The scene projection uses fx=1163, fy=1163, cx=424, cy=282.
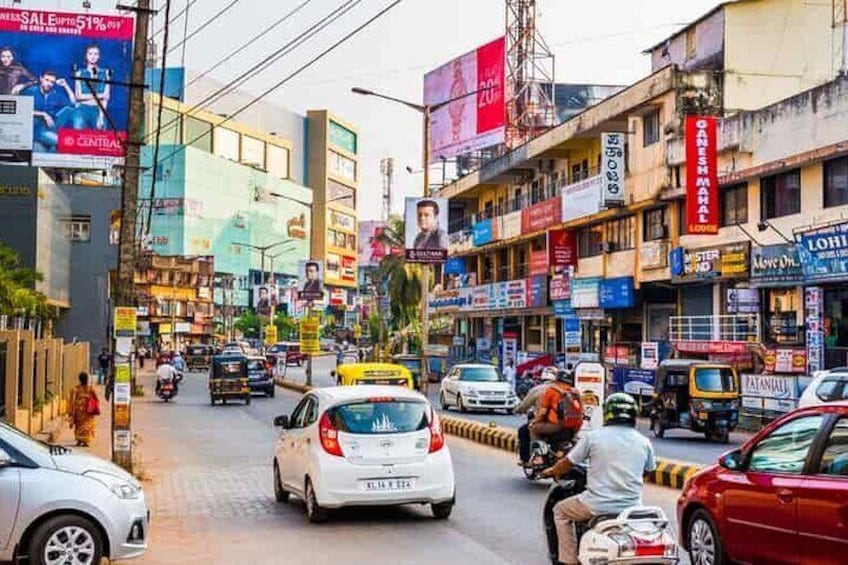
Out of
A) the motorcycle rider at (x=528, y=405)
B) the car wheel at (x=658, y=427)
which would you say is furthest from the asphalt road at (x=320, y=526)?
the car wheel at (x=658, y=427)

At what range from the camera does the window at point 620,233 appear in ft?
142

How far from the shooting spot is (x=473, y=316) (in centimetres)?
6700

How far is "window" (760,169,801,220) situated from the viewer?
32844mm

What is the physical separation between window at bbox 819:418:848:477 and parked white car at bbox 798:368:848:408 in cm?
1236

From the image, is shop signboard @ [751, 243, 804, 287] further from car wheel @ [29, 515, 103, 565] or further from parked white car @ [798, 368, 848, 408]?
car wheel @ [29, 515, 103, 565]

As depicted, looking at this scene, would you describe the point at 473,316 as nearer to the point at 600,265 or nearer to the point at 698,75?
the point at 600,265

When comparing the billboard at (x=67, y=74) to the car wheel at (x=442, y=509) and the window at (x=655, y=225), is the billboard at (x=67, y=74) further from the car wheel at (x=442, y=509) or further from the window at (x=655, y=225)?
the car wheel at (x=442, y=509)

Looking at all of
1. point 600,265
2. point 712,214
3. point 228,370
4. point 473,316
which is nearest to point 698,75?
point 712,214

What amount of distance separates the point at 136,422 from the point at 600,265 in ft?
66.3

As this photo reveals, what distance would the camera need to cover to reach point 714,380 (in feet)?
86.2

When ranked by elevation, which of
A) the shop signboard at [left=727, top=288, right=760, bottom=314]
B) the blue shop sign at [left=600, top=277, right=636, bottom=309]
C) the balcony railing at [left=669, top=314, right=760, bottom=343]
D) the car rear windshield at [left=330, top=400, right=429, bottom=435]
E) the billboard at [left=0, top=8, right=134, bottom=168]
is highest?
the billboard at [left=0, top=8, right=134, bottom=168]

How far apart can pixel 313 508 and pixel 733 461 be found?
5382 millimetres

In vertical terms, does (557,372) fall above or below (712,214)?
below

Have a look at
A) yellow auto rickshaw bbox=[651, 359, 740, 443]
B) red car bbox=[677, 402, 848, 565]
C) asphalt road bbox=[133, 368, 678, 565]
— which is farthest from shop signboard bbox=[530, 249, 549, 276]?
red car bbox=[677, 402, 848, 565]
